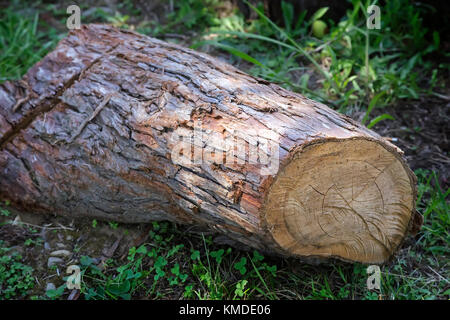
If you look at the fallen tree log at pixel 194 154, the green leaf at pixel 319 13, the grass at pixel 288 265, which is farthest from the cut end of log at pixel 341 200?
the green leaf at pixel 319 13

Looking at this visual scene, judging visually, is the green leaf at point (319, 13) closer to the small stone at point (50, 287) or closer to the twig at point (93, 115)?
the twig at point (93, 115)

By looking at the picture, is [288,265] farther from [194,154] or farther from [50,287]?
[50,287]

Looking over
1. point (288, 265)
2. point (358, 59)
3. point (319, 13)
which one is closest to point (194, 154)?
point (288, 265)

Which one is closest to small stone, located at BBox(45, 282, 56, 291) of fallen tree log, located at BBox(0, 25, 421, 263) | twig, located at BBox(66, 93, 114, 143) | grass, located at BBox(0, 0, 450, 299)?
grass, located at BBox(0, 0, 450, 299)

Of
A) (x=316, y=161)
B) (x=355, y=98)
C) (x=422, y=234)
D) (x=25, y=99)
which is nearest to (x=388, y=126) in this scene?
(x=355, y=98)

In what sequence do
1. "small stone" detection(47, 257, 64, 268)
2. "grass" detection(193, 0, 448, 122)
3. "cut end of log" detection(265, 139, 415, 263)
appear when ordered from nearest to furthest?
"cut end of log" detection(265, 139, 415, 263) < "small stone" detection(47, 257, 64, 268) < "grass" detection(193, 0, 448, 122)

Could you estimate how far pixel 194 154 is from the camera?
1.87 metres

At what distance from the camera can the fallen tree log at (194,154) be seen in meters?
1.75

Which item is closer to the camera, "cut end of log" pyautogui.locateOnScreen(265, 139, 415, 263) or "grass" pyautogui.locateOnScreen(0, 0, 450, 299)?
"cut end of log" pyautogui.locateOnScreen(265, 139, 415, 263)

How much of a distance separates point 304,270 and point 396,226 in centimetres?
51

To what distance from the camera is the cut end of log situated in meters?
1.73

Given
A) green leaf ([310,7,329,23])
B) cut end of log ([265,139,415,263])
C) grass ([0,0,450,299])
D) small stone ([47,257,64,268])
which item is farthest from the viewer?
green leaf ([310,7,329,23])

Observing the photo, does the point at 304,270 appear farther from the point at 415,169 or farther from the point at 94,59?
the point at 94,59

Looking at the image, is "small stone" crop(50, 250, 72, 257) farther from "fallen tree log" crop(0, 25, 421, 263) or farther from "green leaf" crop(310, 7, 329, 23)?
"green leaf" crop(310, 7, 329, 23)
